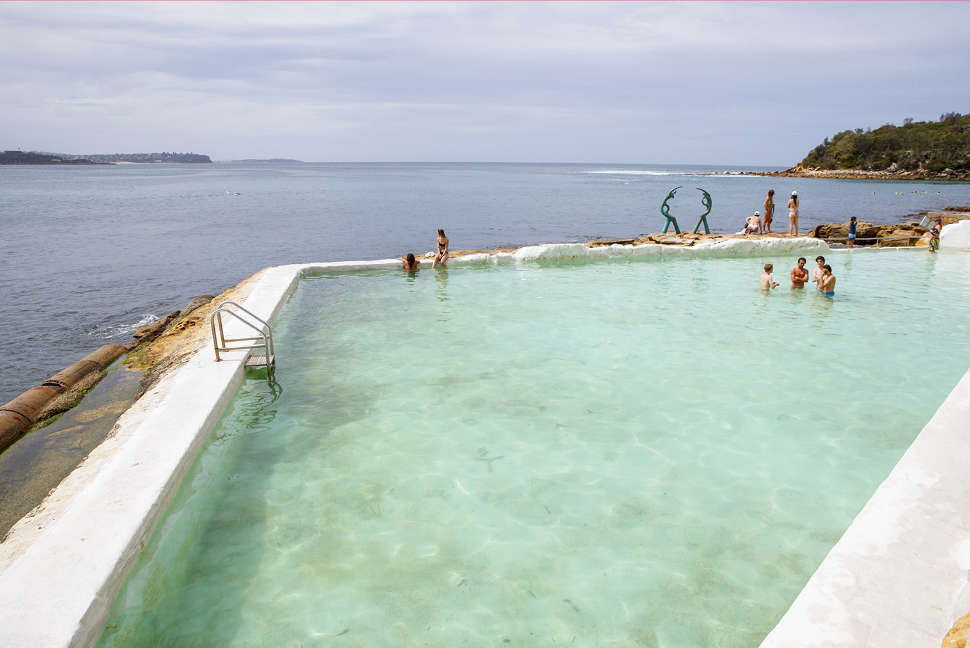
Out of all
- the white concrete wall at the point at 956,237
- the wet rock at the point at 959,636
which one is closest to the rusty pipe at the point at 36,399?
the wet rock at the point at 959,636

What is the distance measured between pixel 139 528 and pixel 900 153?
417 feet

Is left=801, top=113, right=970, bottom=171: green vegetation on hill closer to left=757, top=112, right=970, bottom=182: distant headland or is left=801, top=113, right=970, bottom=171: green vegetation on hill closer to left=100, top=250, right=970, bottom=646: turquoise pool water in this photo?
left=757, top=112, right=970, bottom=182: distant headland

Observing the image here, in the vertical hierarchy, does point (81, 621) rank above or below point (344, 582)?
above

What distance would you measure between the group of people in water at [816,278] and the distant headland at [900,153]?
10471cm

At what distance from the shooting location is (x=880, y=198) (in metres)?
62.1

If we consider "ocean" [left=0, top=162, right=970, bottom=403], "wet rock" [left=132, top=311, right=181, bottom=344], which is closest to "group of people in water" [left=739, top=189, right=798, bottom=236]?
"ocean" [left=0, top=162, right=970, bottom=403]

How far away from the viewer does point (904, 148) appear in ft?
336

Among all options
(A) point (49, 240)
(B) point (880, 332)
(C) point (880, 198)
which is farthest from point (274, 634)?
(C) point (880, 198)

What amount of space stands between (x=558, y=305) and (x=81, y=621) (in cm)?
930

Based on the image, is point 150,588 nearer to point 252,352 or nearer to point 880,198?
point 252,352

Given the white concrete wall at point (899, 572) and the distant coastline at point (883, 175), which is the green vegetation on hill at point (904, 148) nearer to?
the distant coastline at point (883, 175)

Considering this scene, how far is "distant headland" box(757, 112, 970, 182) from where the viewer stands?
94000mm

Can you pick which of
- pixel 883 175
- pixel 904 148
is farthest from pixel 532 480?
pixel 904 148

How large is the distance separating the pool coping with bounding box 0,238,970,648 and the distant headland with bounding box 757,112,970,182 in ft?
375
